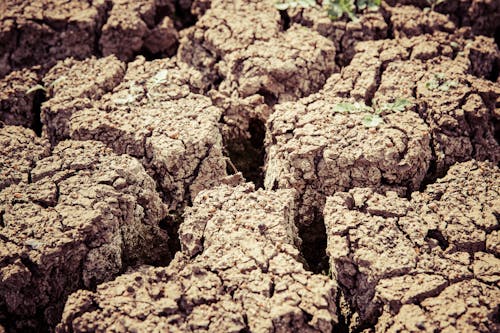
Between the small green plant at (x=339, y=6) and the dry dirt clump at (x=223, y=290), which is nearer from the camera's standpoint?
the dry dirt clump at (x=223, y=290)

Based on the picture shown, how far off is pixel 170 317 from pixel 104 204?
0.64 metres

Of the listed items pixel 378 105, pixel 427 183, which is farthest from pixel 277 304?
pixel 378 105

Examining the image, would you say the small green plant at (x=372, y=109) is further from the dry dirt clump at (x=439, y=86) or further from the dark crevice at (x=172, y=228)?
the dark crevice at (x=172, y=228)

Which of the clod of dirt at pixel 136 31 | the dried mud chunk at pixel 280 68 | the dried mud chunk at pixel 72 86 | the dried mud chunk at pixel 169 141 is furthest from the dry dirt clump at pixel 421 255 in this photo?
the clod of dirt at pixel 136 31

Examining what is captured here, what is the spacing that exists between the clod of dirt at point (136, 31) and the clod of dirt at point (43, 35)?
113 millimetres

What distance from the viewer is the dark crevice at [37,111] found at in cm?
285

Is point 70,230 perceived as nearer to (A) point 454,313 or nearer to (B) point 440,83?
(A) point 454,313

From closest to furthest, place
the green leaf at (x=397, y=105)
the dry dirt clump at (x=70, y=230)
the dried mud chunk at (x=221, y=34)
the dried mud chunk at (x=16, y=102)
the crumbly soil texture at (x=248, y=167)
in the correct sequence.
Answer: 1. the crumbly soil texture at (x=248, y=167)
2. the dry dirt clump at (x=70, y=230)
3. the green leaf at (x=397, y=105)
4. the dried mud chunk at (x=16, y=102)
5. the dried mud chunk at (x=221, y=34)

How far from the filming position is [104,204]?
2.19 meters

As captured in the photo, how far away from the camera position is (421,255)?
2.05 meters

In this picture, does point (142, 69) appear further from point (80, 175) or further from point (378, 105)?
point (378, 105)

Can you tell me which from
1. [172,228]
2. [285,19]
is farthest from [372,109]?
[172,228]

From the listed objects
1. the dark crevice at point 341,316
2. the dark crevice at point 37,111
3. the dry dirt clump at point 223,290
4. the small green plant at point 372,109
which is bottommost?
the dark crevice at point 341,316

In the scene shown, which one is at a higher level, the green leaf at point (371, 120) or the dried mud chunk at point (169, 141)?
the green leaf at point (371, 120)
